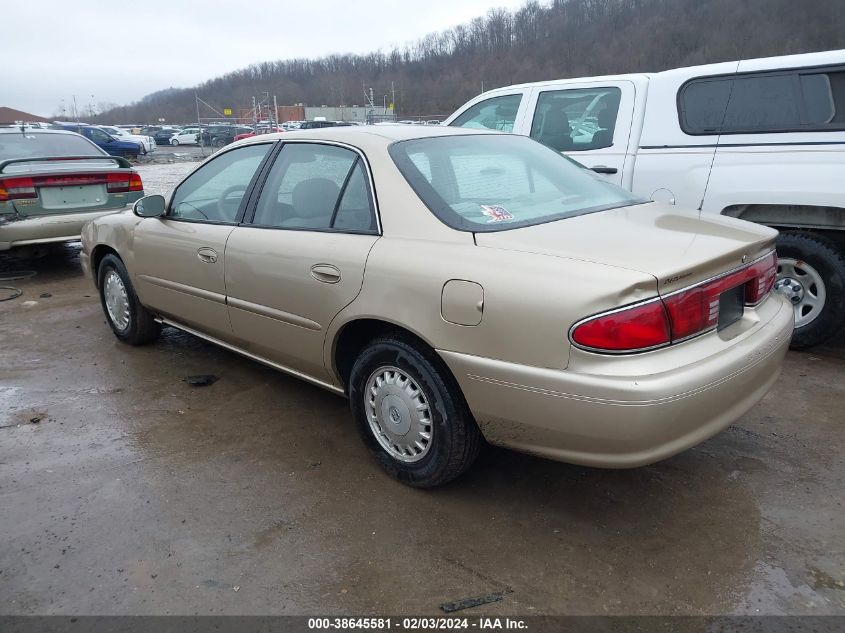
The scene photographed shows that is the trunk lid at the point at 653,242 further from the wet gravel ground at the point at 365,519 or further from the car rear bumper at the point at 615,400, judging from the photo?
the wet gravel ground at the point at 365,519

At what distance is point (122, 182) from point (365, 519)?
6.18 meters

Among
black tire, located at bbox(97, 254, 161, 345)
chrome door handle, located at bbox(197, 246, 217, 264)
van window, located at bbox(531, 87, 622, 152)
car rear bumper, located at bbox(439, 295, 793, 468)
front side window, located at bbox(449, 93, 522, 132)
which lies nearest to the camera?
car rear bumper, located at bbox(439, 295, 793, 468)

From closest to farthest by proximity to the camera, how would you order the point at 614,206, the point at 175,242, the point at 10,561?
the point at 10,561 < the point at 614,206 < the point at 175,242

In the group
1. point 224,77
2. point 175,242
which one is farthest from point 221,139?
point 224,77

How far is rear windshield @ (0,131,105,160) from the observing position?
24.7 feet

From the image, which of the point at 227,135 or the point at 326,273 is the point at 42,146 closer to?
the point at 326,273

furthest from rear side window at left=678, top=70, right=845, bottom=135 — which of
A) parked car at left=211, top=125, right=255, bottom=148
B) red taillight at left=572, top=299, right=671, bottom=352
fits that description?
parked car at left=211, top=125, right=255, bottom=148

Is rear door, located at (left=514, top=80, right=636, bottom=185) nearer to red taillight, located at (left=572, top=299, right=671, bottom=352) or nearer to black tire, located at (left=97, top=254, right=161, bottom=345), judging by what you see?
red taillight, located at (left=572, top=299, right=671, bottom=352)

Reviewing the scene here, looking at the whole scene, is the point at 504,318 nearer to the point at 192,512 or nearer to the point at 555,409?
the point at 555,409

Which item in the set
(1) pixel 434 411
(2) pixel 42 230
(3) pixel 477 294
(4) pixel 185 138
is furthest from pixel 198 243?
(4) pixel 185 138

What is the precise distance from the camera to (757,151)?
4324 mm

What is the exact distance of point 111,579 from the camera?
2.37 m

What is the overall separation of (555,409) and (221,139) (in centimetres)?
3991

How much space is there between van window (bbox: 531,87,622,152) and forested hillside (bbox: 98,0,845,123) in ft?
78.3
